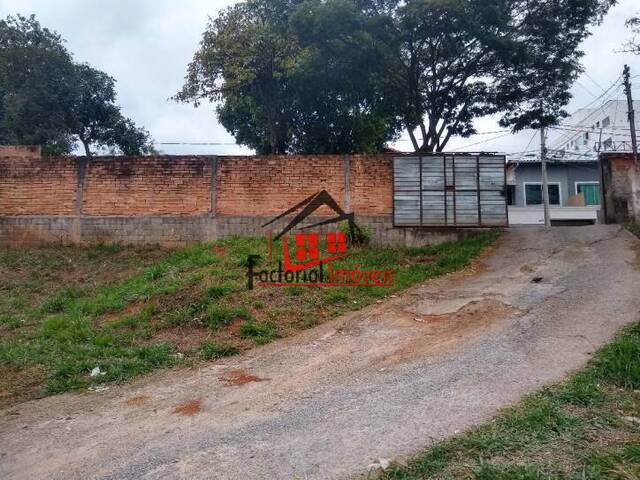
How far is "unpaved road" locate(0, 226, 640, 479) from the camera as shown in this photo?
3.04 m

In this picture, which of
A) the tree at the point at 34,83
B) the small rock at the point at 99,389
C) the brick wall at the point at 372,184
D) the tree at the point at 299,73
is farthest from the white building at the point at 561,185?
the small rock at the point at 99,389

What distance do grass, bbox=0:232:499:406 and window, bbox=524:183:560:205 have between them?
15372 mm

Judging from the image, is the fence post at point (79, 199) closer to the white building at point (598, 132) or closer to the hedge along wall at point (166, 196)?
the hedge along wall at point (166, 196)

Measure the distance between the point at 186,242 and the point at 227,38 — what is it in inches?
215

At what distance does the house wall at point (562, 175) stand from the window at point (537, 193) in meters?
0.16

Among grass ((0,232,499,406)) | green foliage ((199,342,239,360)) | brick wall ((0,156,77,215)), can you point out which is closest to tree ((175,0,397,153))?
brick wall ((0,156,77,215))

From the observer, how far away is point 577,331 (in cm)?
488

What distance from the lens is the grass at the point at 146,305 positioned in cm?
500

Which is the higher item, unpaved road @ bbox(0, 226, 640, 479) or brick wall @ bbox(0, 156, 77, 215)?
brick wall @ bbox(0, 156, 77, 215)

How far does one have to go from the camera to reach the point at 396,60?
35.6 feet

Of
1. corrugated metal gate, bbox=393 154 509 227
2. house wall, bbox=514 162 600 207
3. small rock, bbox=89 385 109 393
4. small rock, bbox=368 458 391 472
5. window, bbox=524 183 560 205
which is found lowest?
small rock, bbox=89 385 109 393

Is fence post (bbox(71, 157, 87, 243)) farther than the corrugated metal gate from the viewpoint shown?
No

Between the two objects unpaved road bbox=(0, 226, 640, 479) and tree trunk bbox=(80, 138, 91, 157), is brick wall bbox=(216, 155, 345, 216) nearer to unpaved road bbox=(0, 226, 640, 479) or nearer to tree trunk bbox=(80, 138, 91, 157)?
unpaved road bbox=(0, 226, 640, 479)

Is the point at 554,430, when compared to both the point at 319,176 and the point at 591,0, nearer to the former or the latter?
the point at 319,176
